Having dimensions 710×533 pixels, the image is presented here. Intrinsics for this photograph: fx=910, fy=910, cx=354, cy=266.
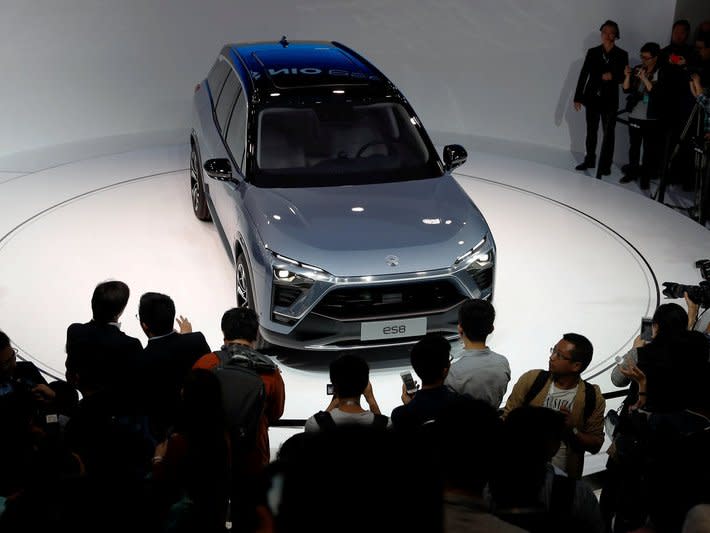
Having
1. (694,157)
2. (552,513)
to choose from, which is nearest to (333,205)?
(552,513)

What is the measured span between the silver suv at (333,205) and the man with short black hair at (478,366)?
103 cm

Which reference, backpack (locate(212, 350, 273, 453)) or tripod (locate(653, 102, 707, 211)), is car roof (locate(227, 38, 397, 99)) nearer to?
tripod (locate(653, 102, 707, 211))

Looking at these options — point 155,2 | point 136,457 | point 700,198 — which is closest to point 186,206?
point 155,2

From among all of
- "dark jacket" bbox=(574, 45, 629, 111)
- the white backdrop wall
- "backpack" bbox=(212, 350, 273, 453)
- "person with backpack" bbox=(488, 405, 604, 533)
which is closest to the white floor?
the white backdrop wall

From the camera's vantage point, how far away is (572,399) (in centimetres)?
388

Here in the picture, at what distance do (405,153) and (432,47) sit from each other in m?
5.12

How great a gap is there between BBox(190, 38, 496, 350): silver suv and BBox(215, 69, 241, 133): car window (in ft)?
0.05

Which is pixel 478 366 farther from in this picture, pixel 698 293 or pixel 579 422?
pixel 698 293

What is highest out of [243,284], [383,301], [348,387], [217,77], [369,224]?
[217,77]

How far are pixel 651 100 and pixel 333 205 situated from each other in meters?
4.21

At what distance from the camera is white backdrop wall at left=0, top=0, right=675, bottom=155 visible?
1035 cm

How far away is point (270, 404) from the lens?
3912 mm

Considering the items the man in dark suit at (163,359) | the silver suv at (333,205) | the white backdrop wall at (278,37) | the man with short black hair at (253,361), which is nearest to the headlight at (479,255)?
the silver suv at (333,205)

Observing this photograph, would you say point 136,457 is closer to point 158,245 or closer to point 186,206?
point 158,245
